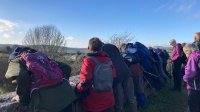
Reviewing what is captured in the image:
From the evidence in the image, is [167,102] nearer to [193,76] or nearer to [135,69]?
[135,69]

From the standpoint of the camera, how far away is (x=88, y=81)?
4.97 meters

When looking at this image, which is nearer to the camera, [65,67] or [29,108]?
[29,108]

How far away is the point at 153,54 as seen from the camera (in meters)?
10.4

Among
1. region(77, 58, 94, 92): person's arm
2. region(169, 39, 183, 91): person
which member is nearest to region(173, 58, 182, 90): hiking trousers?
region(169, 39, 183, 91): person

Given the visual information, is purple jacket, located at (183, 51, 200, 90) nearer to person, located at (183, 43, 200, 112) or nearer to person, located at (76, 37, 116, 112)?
person, located at (183, 43, 200, 112)

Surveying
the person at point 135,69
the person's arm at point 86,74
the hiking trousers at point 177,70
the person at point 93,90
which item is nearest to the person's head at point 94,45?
the person at point 93,90

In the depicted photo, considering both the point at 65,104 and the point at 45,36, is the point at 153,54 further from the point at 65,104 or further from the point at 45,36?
the point at 45,36

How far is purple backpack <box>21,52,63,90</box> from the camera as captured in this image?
4297 mm

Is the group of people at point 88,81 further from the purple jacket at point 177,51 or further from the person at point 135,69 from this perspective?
the purple jacket at point 177,51

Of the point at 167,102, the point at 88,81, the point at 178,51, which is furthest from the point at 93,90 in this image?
the point at 178,51

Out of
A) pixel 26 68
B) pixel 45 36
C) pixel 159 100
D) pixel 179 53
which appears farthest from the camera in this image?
pixel 45 36

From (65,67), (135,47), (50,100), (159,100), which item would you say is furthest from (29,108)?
(159,100)

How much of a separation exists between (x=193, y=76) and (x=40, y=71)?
11.3 feet

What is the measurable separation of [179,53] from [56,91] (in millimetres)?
7703
